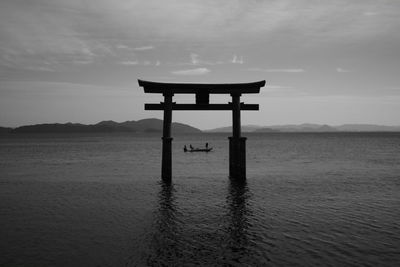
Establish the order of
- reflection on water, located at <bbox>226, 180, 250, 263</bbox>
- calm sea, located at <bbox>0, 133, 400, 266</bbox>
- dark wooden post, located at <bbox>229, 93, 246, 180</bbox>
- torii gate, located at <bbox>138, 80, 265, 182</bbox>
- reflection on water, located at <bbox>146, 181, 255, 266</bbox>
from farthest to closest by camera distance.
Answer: dark wooden post, located at <bbox>229, 93, 246, 180</bbox>
torii gate, located at <bbox>138, 80, 265, 182</bbox>
reflection on water, located at <bbox>226, 180, 250, 263</bbox>
calm sea, located at <bbox>0, 133, 400, 266</bbox>
reflection on water, located at <bbox>146, 181, 255, 266</bbox>

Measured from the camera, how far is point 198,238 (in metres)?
8.91

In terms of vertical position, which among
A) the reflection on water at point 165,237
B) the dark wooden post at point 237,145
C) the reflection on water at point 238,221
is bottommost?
the reflection on water at point 165,237

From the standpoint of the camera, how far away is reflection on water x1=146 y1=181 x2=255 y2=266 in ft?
24.8

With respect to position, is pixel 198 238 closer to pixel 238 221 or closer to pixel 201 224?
pixel 201 224

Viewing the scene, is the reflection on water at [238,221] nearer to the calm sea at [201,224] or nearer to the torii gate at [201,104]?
the calm sea at [201,224]

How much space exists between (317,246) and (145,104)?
1135cm

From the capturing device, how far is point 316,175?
23.2 metres

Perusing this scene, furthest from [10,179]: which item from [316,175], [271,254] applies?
[316,175]

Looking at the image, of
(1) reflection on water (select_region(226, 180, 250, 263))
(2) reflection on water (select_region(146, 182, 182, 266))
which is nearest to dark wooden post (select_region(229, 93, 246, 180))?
(1) reflection on water (select_region(226, 180, 250, 263))

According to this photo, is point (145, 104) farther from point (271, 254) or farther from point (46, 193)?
point (271, 254)

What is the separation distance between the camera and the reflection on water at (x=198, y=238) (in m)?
7.55

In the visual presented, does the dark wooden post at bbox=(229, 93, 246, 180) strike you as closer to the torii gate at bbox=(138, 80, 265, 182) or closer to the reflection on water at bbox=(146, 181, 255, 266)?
the torii gate at bbox=(138, 80, 265, 182)

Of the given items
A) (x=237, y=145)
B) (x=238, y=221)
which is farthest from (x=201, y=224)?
(x=237, y=145)

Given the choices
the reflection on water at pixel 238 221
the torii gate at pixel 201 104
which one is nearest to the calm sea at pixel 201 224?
the reflection on water at pixel 238 221
